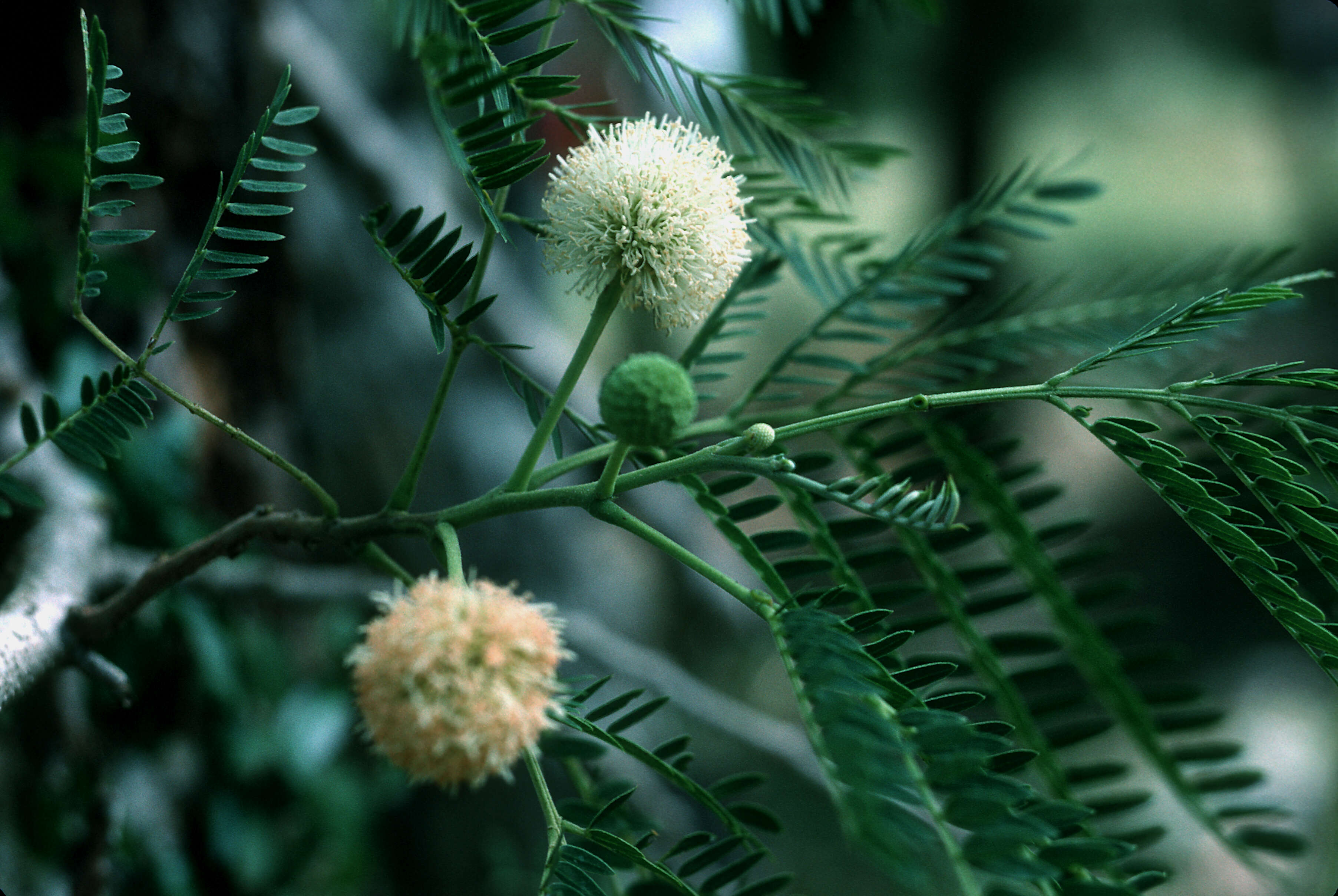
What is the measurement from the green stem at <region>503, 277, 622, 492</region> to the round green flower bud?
3cm

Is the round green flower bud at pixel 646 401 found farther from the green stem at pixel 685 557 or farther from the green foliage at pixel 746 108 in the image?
the green foliage at pixel 746 108

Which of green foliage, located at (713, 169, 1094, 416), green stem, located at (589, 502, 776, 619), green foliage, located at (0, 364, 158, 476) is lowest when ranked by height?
green stem, located at (589, 502, 776, 619)

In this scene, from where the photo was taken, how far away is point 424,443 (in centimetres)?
50

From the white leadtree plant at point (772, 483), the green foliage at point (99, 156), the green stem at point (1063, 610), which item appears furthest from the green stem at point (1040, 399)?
the green foliage at point (99, 156)

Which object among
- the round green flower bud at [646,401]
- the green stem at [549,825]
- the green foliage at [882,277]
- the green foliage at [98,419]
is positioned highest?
the green foliage at [882,277]

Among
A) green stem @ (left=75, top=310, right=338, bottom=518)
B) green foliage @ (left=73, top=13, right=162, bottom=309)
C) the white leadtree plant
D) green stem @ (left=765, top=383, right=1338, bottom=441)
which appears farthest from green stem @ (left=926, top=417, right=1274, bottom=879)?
green foliage @ (left=73, top=13, right=162, bottom=309)

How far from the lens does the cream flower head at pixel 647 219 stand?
49cm

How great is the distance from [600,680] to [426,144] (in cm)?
176

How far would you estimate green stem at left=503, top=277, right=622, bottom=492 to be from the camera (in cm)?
46

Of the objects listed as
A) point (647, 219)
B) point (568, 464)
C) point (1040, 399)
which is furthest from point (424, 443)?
point (1040, 399)

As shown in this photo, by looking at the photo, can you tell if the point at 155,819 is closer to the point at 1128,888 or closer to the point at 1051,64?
the point at 1128,888

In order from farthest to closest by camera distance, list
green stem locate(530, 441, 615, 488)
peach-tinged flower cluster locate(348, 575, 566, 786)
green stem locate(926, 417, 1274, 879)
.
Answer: green stem locate(926, 417, 1274, 879)
green stem locate(530, 441, 615, 488)
peach-tinged flower cluster locate(348, 575, 566, 786)

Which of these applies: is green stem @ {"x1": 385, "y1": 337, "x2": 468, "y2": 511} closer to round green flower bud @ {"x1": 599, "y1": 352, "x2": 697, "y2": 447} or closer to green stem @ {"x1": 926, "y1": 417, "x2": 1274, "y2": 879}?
round green flower bud @ {"x1": 599, "y1": 352, "x2": 697, "y2": 447}

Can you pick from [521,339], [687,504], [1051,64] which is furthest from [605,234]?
[1051,64]
